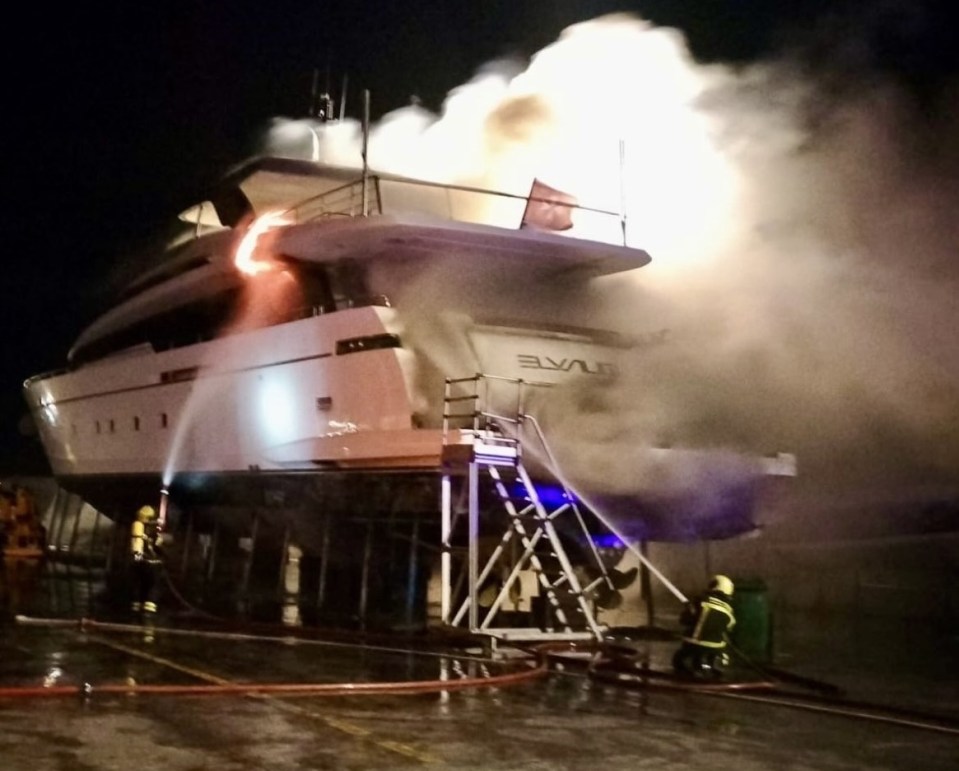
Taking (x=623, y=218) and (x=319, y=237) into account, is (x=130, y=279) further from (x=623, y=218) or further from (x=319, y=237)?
(x=623, y=218)

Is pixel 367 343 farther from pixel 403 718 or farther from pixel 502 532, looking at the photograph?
pixel 403 718

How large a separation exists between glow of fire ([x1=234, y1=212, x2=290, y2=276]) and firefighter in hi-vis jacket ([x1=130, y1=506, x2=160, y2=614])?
13.0 ft

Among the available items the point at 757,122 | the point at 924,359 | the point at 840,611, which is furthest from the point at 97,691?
the point at 840,611

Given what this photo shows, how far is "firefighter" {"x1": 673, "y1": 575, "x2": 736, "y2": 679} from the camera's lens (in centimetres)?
1046

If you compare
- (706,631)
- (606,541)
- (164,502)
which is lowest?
(706,631)

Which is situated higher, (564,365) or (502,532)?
(564,365)

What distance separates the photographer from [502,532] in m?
14.6

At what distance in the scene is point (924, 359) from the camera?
1268 centimetres

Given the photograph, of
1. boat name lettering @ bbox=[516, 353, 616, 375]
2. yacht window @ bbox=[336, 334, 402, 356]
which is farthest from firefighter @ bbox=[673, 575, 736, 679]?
yacht window @ bbox=[336, 334, 402, 356]

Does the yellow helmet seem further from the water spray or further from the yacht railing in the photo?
the water spray

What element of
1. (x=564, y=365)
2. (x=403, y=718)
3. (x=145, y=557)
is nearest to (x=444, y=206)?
(x=564, y=365)

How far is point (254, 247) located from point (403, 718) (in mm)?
9255

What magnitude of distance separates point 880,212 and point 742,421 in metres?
3.36

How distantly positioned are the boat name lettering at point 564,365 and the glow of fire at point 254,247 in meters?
3.92
